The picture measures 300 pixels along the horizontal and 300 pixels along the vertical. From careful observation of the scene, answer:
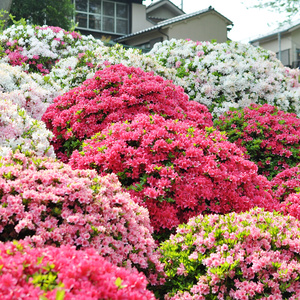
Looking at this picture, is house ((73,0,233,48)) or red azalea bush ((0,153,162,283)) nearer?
red azalea bush ((0,153,162,283))

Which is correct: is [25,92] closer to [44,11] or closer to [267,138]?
[267,138]

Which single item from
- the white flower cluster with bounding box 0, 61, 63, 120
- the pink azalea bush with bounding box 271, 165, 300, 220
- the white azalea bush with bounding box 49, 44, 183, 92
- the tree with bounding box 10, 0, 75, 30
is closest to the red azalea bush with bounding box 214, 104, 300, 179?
the pink azalea bush with bounding box 271, 165, 300, 220

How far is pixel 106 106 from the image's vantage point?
17.7ft

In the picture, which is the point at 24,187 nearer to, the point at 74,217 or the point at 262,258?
→ the point at 74,217

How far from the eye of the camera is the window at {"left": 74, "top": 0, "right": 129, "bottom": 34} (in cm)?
2992

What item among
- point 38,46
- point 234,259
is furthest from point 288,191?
point 38,46

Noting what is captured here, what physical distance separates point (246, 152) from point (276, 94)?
11.0 ft

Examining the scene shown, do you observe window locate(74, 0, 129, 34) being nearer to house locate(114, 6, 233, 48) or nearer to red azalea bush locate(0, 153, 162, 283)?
house locate(114, 6, 233, 48)

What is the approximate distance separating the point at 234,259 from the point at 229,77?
6408 mm

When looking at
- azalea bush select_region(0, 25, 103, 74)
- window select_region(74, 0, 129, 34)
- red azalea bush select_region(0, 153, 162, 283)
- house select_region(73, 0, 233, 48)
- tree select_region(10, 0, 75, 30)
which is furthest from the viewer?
window select_region(74, 0, 129, 34)

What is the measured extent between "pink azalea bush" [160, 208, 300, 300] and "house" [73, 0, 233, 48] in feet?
83.6

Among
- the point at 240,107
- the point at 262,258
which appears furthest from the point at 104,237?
the point at 240,107

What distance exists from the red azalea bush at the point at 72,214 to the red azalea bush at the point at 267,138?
148 inches

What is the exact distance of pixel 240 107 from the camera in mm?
8531
